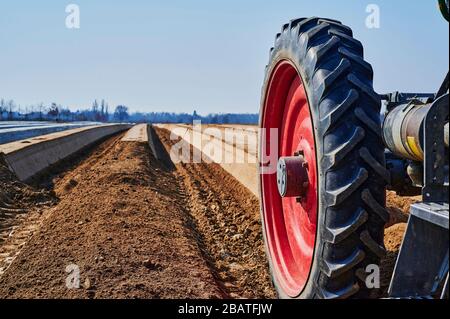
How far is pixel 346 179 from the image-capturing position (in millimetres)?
2473

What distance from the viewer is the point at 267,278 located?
4.68 m

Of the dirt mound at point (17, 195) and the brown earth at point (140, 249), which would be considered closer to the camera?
the brown earth at point (140, 249)

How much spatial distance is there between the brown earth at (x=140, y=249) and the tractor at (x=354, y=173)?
1.13m

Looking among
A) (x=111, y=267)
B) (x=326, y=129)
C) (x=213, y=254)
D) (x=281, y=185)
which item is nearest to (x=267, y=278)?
(x=213, y=254)

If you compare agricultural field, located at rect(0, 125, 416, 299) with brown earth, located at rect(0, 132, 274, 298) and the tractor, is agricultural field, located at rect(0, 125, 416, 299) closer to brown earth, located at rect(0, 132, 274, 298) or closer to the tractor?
brown earth, located at rect(0, 132, 274, 298)

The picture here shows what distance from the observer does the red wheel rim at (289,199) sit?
3.25 metres

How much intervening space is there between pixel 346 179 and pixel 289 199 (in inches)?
56.2

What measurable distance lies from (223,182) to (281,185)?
8393 mm

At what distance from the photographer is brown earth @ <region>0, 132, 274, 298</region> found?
4047 mm

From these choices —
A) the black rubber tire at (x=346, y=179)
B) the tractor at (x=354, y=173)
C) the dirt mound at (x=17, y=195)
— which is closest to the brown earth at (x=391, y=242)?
the tractor at (x=354, y=173)

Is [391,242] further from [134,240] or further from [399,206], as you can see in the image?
[134,240]

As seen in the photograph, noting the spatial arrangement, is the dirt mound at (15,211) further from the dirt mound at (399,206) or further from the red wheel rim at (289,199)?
the dirt mound at (399,206)

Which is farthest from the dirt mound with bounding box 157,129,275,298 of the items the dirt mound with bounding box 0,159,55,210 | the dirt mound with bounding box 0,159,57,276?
A: the dirt mound with bounding box 0,159,55,210

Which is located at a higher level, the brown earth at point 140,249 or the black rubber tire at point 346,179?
the black rubber tire at point 346,179
